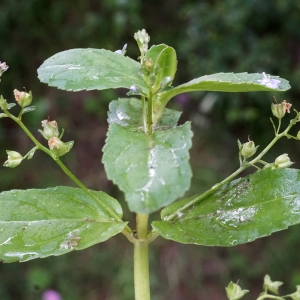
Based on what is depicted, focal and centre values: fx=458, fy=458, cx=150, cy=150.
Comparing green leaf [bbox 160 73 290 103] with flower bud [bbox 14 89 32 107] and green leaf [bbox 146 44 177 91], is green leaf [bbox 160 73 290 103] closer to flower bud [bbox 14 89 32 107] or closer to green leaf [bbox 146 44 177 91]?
green leaf [bbox 146 44 177 91]

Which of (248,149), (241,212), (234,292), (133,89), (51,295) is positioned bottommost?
(51,295)

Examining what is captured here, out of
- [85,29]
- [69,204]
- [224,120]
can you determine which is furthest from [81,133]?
[69,204]

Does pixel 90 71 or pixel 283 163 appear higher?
pixel 90 71

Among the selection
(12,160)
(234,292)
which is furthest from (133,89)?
(234,292)

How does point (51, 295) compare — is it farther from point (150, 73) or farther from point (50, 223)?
point (150, 73)

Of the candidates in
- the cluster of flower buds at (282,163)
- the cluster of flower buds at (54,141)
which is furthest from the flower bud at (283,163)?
the cluster of flower buds at (54,141)

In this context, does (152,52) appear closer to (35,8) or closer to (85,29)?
(85,29)

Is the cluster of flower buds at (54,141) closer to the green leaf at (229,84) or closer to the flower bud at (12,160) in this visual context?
the flower bud at (12,160)
